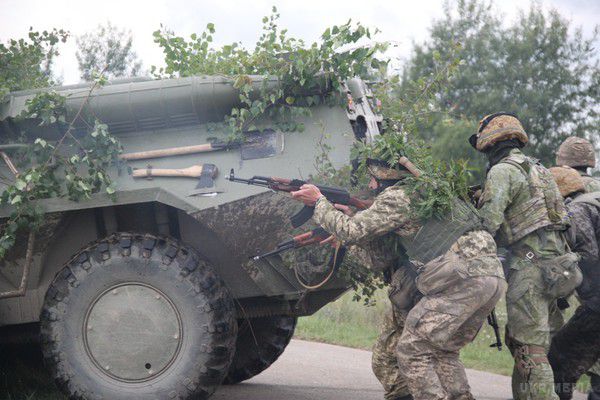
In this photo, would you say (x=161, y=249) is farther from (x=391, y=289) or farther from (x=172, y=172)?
(x=391, y=289)

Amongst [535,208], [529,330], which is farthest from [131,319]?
[535,208]

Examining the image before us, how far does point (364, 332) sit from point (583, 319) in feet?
15.2

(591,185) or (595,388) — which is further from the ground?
(591,185)

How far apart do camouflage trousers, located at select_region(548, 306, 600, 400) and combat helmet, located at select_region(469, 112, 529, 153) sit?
1458 millimetres

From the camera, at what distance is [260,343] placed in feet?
25.7

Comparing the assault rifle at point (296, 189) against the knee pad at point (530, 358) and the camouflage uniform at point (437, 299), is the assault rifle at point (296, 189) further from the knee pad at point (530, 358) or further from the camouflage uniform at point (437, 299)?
the knee pad at point (530, 358)

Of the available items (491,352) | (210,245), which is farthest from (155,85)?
(491,352)

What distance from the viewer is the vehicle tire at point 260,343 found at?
7785 millimetres

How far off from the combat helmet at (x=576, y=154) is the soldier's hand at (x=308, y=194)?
2.55 m

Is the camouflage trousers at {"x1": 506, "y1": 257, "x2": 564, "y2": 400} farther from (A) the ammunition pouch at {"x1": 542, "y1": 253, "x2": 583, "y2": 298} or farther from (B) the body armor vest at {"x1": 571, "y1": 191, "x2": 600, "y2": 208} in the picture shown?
(B) the body armor vest at {"x1": 571, "y1": 191, "x2": 600, "y2": 208}

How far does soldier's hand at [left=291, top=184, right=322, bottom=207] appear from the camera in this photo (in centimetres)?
601

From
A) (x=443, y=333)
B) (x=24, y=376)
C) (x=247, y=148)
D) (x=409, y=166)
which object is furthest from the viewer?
(x=24, y=376)

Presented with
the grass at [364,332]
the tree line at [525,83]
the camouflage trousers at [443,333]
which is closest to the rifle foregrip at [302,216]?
the camouflage trousers at [443,333]

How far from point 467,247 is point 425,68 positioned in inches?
935
